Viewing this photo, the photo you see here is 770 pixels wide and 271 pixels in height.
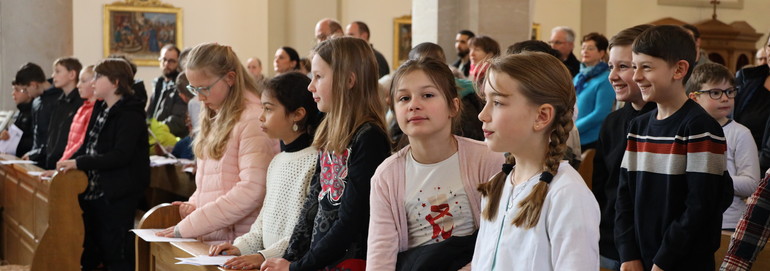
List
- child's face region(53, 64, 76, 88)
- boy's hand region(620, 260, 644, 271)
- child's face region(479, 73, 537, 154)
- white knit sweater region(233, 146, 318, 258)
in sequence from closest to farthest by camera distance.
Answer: child's face region(479, 73, 537, 154), boy's hand region(620, 260, 644, 271), white knit sweater region(233, 146, 318, 258), child's face region(53, 64, 76, 88)

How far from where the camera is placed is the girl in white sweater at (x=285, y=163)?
3.51m

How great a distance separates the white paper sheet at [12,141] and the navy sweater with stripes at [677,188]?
735cm

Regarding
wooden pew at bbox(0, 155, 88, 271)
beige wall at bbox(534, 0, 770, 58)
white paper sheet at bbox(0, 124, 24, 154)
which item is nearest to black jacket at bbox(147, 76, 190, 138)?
white paper sheet at bbox(0, 124, 24, 154)

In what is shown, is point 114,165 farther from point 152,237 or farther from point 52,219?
point 152,237

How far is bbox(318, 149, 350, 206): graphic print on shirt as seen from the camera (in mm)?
3174

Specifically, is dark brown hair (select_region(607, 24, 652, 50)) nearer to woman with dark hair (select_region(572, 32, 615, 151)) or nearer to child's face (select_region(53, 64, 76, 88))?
woman with dark hair (select_region(572, 32, 615, 151))

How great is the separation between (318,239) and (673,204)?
1.18 meters

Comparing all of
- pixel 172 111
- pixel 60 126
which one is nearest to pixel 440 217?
pixel 60 126

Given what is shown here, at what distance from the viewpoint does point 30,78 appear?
8961 millimetres

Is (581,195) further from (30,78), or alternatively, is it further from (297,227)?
(30,78)

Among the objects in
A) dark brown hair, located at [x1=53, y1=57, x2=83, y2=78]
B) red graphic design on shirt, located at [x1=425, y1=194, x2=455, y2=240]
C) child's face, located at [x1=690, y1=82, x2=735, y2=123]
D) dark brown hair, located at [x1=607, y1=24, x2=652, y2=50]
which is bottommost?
red graphic design on shirt, located at [x1=425, y1=194, x2=455, y2=240]

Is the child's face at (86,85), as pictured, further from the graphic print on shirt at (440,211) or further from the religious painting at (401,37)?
the religious painting at (401,37)

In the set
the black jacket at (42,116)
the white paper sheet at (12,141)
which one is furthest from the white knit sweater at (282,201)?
the white paper sheet at (12,141)

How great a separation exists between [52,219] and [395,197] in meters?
3.95
